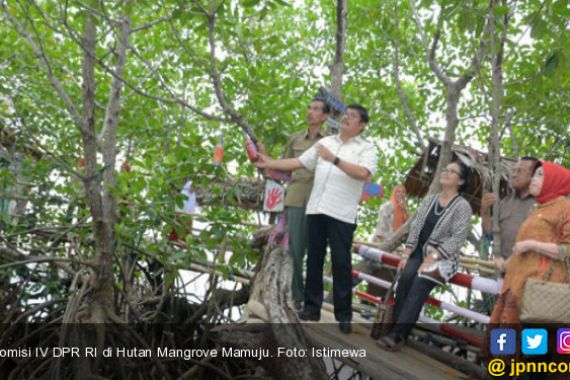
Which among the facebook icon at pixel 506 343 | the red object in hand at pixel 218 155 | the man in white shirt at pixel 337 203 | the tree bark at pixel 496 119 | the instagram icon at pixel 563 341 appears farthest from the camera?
the red object in hand at pixel 218 155

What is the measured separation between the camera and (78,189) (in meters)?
4.80

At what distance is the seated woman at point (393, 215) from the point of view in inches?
238

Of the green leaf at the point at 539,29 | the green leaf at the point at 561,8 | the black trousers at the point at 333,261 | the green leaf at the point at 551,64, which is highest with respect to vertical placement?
the green leaf at the point at 561,8

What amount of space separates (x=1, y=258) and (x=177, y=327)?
1.47 meters

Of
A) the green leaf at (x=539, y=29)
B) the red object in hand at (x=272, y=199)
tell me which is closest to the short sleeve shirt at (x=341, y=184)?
the red object in hand at (x=272, y=199)

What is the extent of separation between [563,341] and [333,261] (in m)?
1.23

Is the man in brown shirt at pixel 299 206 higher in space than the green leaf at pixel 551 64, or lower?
lower

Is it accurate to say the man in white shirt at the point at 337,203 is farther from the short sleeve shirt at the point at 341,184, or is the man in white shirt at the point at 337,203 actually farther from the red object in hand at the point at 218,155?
the red object in hand at the point at 218,155

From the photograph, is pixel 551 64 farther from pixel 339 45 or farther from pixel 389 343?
pixel 389 343

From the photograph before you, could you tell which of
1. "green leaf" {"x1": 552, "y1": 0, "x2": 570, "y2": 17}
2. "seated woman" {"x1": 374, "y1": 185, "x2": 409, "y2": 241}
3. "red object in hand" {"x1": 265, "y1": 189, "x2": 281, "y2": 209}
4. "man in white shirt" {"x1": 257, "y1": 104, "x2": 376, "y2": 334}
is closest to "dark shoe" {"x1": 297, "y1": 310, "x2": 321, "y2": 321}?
"man in white shirt" {"x1": 257, "y1": 104, "x2": 376, "y2": 334}

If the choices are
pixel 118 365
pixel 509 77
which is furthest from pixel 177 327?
pixel 509 77

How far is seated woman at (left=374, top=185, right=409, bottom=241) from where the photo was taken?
606cm

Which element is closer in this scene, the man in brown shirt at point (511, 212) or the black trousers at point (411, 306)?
the black trousers at point (411, 306)

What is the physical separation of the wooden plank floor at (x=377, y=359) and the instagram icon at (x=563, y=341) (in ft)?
1.60
